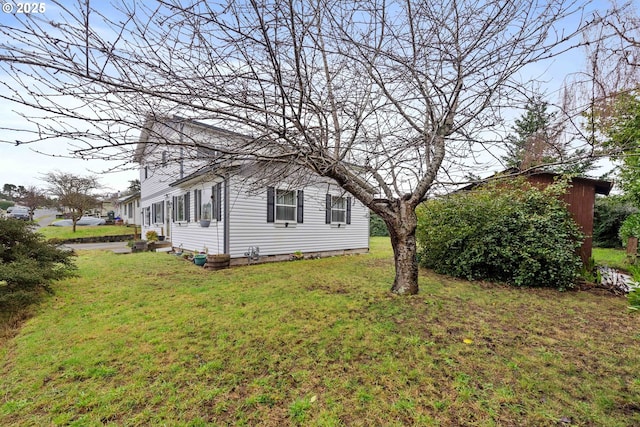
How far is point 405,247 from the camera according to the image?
191 inches

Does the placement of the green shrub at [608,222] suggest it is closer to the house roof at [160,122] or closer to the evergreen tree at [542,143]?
the evergreen tree at [542,143]

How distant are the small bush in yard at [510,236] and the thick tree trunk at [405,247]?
1052mm

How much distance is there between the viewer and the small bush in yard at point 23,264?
409 cm

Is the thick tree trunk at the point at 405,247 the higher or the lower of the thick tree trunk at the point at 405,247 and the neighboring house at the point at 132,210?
the lower

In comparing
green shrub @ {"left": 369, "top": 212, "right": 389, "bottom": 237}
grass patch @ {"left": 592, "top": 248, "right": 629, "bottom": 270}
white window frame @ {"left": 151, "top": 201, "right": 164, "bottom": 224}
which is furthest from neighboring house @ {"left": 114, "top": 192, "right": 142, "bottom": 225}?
grass patch @ {"left": 592, "top": 248, "right": 629, "bottom": 270}

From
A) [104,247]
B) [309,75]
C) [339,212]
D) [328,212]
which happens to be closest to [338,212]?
[339,212]

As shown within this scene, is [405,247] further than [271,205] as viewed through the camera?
→ No

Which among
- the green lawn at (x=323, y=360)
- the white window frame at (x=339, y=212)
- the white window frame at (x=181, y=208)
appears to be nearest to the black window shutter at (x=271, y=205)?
the white window frame at (x=339, y=212)

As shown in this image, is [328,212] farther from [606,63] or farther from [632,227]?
[632,227]

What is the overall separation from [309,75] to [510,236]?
5.48 metres

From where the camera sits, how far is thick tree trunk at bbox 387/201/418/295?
15.7 ft

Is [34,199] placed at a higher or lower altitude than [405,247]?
higher

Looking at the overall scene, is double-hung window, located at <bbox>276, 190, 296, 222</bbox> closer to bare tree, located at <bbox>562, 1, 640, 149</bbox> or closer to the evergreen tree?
the evergreen tree

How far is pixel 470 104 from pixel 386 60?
1422 mm
